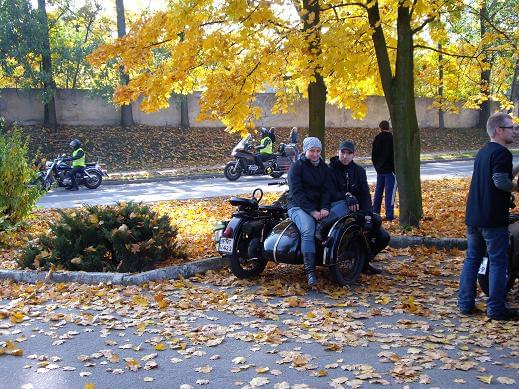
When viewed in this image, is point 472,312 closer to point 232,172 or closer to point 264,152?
point 232,172

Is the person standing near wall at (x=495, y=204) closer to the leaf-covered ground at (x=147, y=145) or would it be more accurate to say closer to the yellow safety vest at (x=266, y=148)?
the yellow safety vest at (x=266, y=148)

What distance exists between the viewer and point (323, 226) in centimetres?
760

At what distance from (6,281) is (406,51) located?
708cm

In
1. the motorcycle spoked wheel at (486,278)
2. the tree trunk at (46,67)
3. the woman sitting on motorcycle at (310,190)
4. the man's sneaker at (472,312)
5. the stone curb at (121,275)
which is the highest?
the tree trunk at (46,67)

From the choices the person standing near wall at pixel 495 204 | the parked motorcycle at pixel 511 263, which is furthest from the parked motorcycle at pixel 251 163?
the person standing near wall at pixel 495 204

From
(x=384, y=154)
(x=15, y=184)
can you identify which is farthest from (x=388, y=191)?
(x=15, y=184)

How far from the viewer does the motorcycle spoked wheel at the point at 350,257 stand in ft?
24.9

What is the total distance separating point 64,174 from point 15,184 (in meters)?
9.55

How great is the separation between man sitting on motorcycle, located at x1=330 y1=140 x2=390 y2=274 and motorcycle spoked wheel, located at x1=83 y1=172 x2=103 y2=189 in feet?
48.2

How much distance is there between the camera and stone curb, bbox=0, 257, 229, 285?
7984 mm

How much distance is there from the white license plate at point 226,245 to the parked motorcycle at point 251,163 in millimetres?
15266

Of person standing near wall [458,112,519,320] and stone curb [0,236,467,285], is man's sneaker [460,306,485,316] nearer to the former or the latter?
person standing near wall [458,112,519,320]

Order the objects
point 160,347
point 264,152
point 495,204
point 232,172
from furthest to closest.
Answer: point 264,152 < point 232,172 < point 495,204 < point 160,347

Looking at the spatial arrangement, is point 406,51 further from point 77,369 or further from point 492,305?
point 77,369
